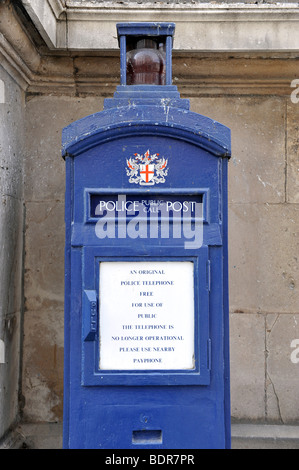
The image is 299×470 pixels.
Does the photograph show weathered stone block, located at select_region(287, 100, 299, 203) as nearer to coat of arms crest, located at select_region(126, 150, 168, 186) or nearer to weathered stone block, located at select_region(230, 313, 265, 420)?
weathered stone block, located at select_region(230, 313, 265, 420)

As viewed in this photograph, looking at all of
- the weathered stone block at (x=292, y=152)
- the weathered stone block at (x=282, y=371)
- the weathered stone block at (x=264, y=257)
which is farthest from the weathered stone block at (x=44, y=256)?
the weathered stone block at (x=292, y=152)

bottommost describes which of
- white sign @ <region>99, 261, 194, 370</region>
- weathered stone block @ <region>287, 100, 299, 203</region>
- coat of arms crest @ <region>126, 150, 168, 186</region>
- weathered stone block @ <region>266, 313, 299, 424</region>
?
weathered stone block @ <region>266, 313, 299, 424</region>

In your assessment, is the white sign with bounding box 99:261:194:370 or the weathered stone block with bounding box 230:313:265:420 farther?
the weathered stone block with bounding box 230:313:265:420

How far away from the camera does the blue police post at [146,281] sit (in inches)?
82.2

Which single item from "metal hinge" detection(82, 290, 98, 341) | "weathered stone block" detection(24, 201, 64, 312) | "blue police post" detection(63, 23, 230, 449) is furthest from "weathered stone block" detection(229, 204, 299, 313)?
"metal hinge" detection(82, 290, 98, 341)

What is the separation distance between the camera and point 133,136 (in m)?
2.14

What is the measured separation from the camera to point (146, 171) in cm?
213

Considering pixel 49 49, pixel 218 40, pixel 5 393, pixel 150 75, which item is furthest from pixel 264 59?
pixel 5 393

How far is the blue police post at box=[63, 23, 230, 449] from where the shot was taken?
209 centimetres

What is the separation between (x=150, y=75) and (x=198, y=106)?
861 millimetres

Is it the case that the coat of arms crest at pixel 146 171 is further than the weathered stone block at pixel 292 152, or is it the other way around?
the weathered stone block at pixel 292 152

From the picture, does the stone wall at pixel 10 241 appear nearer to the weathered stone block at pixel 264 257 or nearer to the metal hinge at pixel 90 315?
the metal hinge at pixel 90 315

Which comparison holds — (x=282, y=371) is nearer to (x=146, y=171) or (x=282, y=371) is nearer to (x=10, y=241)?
(x=146, y=171)
